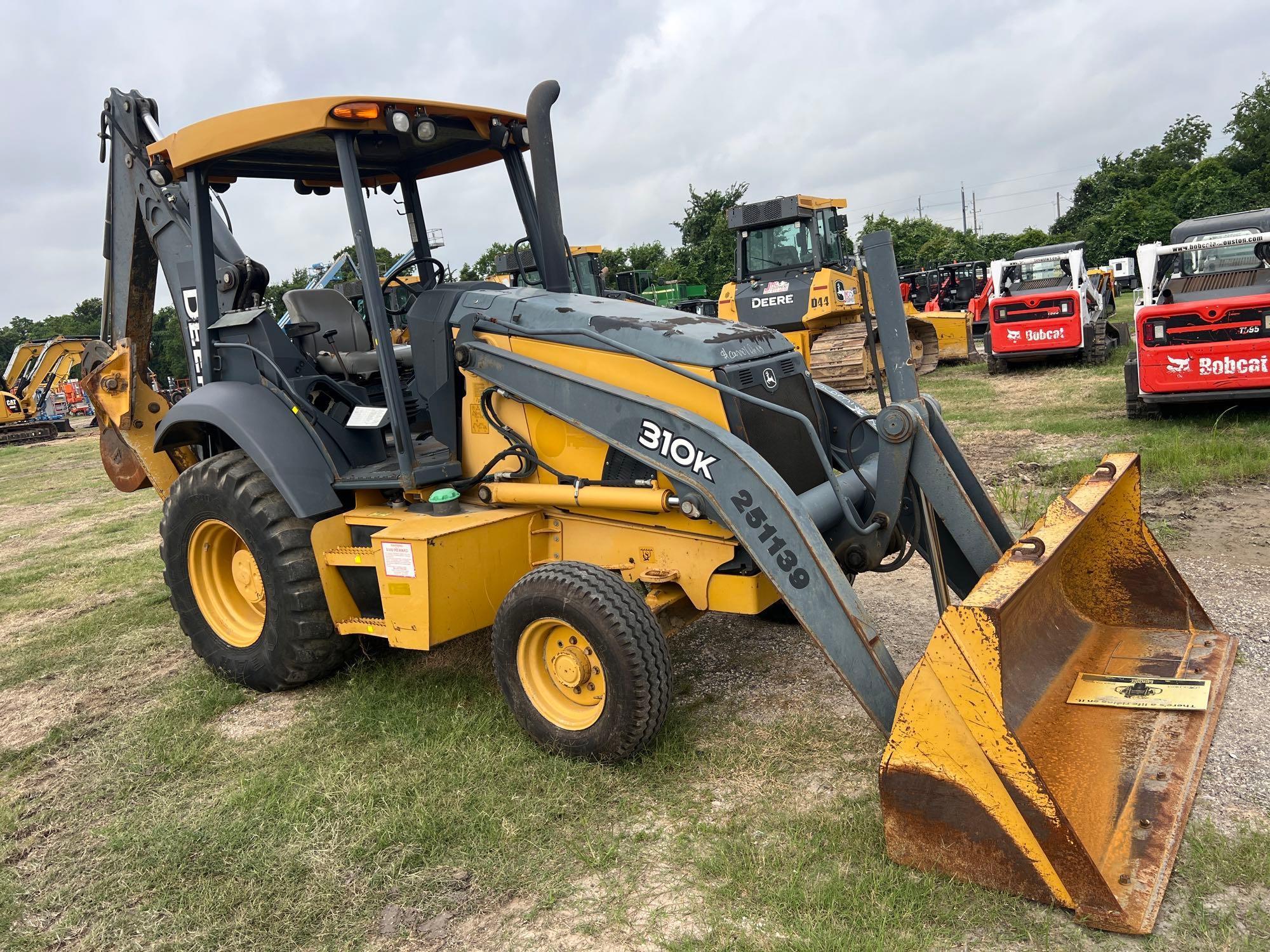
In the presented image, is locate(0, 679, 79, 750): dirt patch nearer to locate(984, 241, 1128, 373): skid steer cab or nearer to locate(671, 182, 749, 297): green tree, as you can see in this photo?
locate(984, 241, 1128, 373): skid steer cab

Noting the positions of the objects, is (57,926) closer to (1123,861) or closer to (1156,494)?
(1123,861)

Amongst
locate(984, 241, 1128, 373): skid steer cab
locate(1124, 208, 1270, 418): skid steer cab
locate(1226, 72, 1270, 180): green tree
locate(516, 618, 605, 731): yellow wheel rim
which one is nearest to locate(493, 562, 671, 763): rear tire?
locate(516, 618, 605, 731): yellow wheel rim

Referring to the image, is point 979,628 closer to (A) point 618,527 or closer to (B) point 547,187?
(A) point 618,527

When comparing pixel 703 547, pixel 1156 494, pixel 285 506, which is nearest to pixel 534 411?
pixel 703 547

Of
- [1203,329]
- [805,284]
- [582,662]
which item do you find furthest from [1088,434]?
[582,662]

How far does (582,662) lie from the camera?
142 inches

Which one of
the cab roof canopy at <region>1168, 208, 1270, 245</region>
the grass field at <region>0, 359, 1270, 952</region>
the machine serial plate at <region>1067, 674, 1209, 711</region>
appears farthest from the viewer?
the cab roof canopy at <region>1168, 208, 1270, 245</region>

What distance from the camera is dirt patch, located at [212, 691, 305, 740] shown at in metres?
4.38

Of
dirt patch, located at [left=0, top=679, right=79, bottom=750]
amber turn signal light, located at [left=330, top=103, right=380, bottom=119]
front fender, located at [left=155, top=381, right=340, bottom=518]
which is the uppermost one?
amber turn signal light, located at [left=330, top=103, right=380, bottom=119]

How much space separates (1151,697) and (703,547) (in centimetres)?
176

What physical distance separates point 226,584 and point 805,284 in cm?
1127

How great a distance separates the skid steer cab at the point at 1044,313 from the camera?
14844 mm

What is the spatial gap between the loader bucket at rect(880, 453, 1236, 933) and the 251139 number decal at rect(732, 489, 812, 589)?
61cm

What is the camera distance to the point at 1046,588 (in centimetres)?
381
